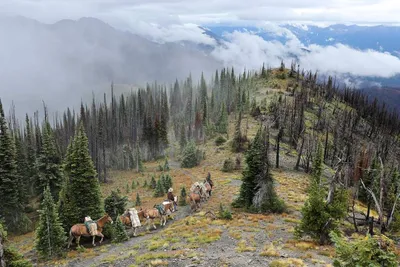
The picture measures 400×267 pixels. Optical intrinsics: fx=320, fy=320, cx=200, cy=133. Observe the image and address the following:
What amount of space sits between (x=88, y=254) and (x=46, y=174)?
28.7m

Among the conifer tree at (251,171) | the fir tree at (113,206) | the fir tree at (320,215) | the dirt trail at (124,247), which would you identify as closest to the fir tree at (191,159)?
the dirt trail at (124,247)

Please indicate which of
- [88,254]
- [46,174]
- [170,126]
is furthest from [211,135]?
[88,254]

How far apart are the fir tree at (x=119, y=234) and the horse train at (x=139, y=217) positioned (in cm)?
105

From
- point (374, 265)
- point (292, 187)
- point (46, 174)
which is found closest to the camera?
point (374, 265)

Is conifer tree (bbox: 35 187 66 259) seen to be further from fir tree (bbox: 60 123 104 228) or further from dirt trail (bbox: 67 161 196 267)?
fir tree (bbox: 60 123 104 228)

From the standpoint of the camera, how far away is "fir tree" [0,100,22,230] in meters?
42.9

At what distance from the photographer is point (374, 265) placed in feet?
35.2

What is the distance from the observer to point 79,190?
29.4 m

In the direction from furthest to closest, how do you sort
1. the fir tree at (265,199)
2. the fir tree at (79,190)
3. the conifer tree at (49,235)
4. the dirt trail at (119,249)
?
the fir tree at (265,199), the fir tree at (79,190), the conifer tree at (49,235), the dirt trail at (119,249)

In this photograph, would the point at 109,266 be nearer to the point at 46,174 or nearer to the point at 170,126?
the point at 46,174

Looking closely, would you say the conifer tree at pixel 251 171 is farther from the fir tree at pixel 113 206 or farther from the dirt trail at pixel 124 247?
the fir tree at pixel 113 206

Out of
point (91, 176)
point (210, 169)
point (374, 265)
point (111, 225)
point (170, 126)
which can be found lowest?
point (170, 126)

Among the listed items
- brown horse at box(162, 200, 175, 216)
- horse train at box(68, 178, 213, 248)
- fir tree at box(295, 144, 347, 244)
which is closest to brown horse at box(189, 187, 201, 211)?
horse train at box(68, 178, 213, 248)

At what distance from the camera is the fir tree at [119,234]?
89.8ft
